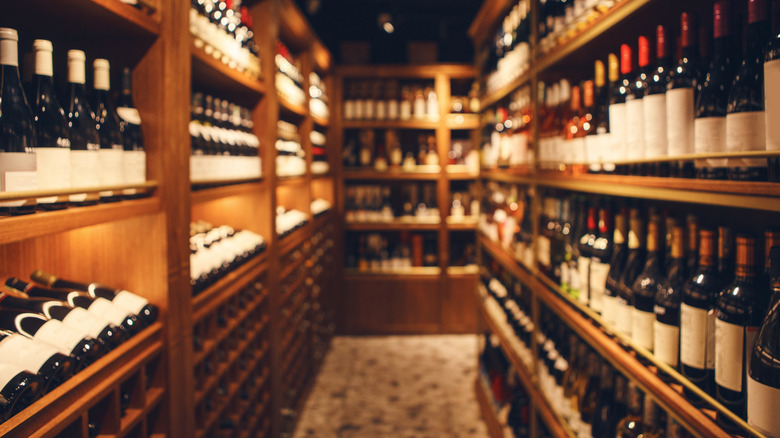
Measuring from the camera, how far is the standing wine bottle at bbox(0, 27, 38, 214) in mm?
934

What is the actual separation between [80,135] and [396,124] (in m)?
3.61

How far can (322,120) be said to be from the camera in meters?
4.24

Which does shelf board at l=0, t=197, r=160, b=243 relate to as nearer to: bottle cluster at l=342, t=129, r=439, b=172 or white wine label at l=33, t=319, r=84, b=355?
white wine label at l=33, t=319, r=84, b=355

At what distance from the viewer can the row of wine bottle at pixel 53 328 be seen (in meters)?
0.91

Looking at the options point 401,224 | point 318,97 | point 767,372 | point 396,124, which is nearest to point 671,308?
point 767,372

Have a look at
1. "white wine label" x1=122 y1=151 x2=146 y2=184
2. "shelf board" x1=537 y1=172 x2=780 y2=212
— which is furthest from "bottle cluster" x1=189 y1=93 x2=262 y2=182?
"shelf board" x1=537 y1=172 x2=780 y2=212

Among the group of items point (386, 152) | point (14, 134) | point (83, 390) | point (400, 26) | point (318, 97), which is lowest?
point (83, 390)

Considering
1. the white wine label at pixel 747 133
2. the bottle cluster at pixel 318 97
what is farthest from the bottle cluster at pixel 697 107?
the bottle cluster at pixel 318 97

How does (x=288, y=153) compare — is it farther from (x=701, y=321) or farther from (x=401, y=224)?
(x=701, y=321)

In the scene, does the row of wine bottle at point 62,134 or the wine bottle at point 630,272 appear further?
the wine bottle at point 630,272

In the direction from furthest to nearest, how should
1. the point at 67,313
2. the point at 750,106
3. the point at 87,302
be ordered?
the point at 87,302
the point at 67,313
the point at 750,106

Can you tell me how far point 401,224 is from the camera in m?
4.72

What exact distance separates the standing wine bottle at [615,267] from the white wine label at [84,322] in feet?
4.24

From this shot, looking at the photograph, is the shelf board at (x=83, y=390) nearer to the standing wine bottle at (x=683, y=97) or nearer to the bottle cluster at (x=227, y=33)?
the bottle cluster at (x=227, y=33)
